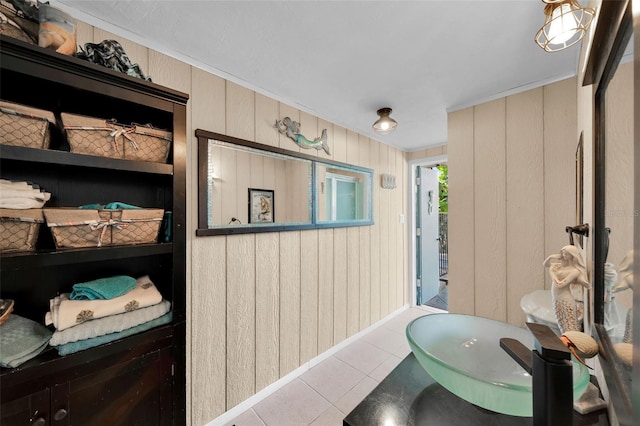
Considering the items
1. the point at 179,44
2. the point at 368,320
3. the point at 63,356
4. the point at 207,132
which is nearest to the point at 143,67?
the point at 179,44

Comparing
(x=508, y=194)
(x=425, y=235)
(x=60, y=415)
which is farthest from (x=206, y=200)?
(x=425, y=235)

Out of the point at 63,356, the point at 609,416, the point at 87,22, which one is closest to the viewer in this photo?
the point at 609,416

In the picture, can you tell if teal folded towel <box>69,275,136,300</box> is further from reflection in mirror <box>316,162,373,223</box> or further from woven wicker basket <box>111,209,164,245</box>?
reflection in mirror <box>316,162,373,223</box>

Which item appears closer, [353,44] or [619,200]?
[619,200]

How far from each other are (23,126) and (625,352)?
5.65 feet

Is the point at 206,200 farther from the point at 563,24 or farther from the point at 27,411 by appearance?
the point at 563,24

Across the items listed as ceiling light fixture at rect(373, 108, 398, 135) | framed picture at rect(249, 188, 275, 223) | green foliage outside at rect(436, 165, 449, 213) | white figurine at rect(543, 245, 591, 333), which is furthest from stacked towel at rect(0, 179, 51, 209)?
green foliage outside at rect(436, 165, 449, 213)

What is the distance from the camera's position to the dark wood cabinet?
2.70 feet

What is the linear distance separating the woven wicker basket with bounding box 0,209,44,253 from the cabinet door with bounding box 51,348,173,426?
1.69ft

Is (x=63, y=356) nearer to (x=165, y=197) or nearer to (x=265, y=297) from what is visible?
(x=165, y=197)

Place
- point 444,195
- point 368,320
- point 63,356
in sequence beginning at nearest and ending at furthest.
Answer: point 63,356
point 368,320
point 444,195

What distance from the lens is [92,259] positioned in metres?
0.94

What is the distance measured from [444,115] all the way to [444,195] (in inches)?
160

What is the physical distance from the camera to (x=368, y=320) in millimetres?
2875
